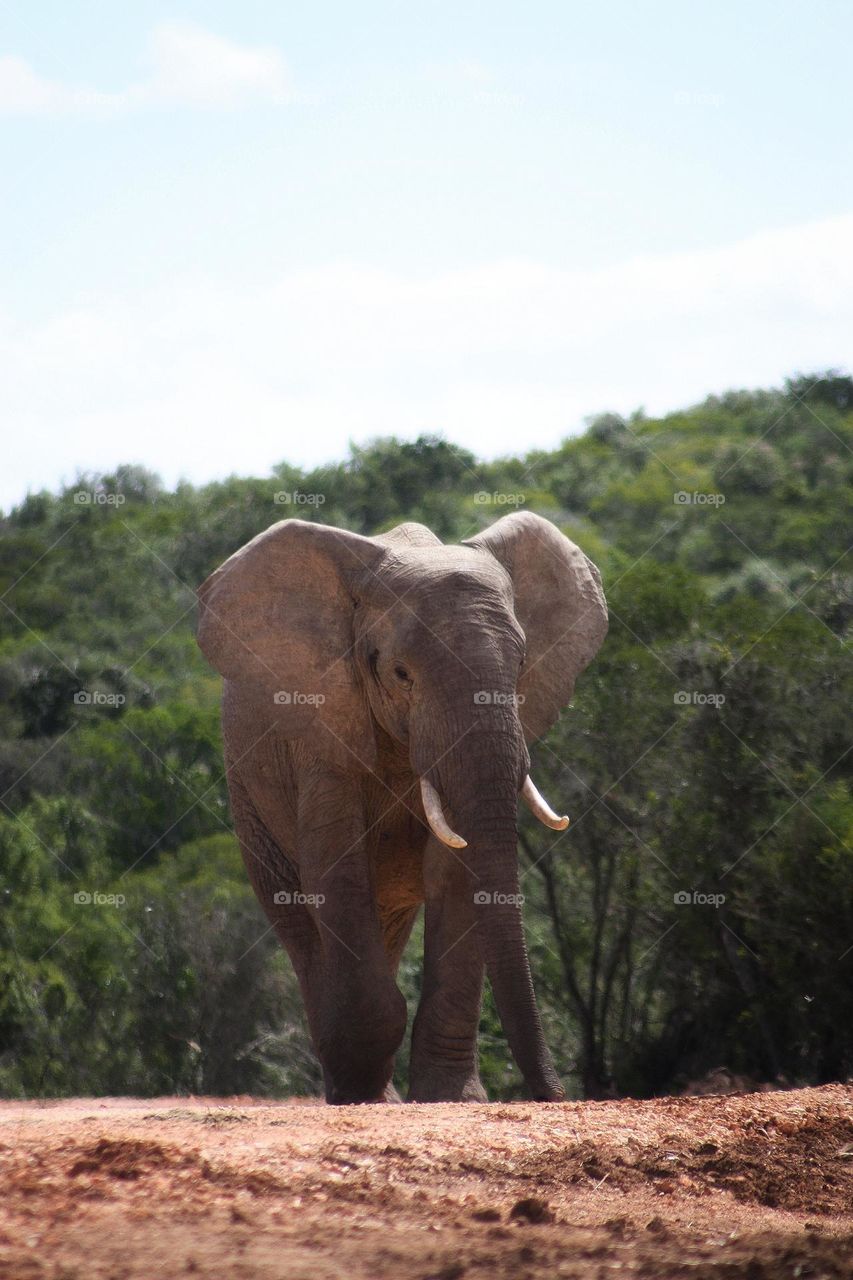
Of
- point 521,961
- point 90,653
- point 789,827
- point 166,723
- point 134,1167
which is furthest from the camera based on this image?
point 90,653

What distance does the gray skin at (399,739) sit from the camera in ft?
26.0

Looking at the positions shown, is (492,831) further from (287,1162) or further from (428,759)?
(287,1162)

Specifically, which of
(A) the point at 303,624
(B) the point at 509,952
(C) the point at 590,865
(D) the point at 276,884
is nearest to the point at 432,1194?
(B) the point at 509,952

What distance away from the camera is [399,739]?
873 cm

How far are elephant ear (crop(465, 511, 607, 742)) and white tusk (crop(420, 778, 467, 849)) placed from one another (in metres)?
1.79

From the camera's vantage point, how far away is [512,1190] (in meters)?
4.91

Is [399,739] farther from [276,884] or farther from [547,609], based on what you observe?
[276,884]

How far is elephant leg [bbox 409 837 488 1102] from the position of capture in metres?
8.66

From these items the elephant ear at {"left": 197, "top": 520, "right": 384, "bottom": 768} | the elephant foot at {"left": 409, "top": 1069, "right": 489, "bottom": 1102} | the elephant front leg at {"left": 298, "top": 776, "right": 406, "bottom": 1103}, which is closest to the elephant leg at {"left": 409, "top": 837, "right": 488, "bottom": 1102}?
the elephant foot at {"left": 409, "top": 1069, "right": 489, "bottom": 1102}

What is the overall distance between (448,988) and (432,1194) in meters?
3.93

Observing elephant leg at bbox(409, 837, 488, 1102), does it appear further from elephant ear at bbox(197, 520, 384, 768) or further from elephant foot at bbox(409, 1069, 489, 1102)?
elephant ear at bbox(197, 520, 384, 768)

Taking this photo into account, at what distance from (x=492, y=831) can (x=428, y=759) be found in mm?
542

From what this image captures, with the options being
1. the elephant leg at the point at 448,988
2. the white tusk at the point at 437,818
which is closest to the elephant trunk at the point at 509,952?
the white tusk at the point at 437,818

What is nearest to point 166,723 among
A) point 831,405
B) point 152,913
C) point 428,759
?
point 152,913
